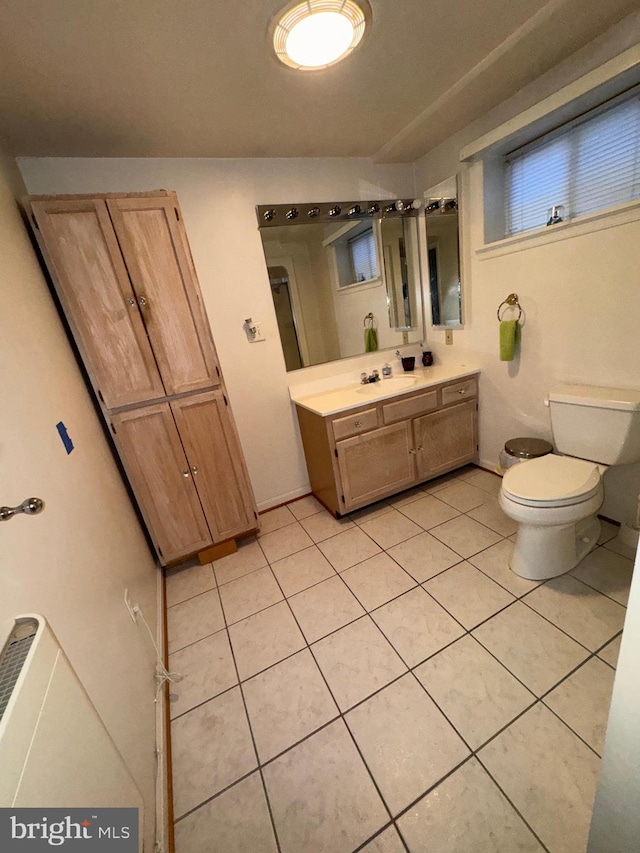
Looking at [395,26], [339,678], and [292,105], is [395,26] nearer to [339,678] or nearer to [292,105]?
[292,105]

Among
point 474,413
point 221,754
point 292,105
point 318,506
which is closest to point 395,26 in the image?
point 292,105

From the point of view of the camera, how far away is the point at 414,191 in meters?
2.46

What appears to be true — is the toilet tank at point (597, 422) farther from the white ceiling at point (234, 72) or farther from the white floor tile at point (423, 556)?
the white ceiling at point (234, 72)

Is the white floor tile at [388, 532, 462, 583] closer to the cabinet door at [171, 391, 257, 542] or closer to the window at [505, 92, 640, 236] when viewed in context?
the cabinet door at [171, 391, 257, 542]

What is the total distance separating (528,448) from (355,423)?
1.03m

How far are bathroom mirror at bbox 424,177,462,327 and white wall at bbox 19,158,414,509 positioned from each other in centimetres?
31

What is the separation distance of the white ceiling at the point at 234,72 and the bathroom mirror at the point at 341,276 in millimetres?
446

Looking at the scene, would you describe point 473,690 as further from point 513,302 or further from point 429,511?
point 513,302

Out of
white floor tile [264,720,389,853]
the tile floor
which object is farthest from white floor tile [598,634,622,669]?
white floor tile [264,720,389,853]

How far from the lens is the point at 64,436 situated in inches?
46.9

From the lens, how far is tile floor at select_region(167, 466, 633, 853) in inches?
37.9

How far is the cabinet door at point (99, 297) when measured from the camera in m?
1.43

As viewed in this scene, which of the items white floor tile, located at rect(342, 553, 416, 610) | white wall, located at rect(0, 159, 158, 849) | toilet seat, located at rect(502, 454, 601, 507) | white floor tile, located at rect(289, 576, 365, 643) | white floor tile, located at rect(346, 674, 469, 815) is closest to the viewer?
white wall, located at rect(0, 159, 158, 849)

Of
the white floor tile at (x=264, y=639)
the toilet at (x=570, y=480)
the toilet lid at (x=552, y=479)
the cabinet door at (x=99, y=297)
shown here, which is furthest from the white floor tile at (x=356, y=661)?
the cabinet door at (x=99, y=297)
